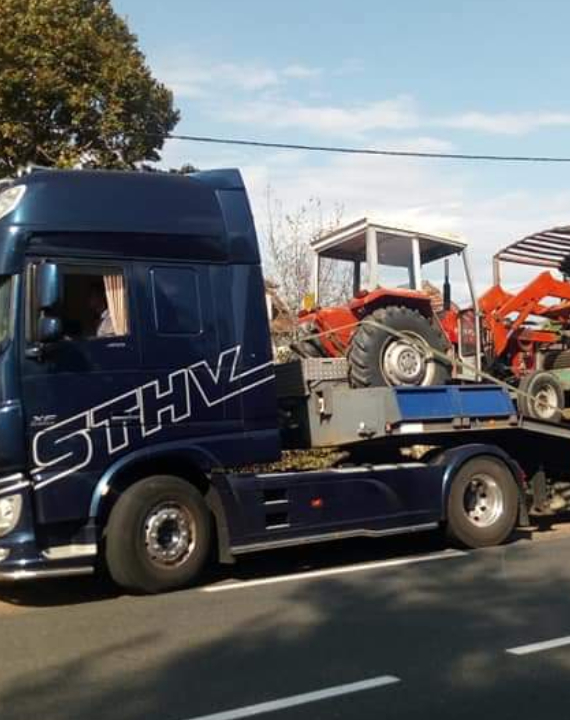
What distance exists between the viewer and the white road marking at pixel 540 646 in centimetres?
637

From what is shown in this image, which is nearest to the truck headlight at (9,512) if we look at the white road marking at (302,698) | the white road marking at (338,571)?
the white road marking at (338,571)

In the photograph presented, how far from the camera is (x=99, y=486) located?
322 inches

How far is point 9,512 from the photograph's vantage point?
311 inches

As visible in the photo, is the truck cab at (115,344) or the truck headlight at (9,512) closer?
the truck headlight at (9,512)

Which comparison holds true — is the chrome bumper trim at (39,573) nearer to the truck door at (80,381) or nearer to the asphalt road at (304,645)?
the asphalt road at (304,645)

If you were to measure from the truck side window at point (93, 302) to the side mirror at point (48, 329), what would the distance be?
24 centimetres

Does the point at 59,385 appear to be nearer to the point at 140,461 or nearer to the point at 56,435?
the point at 56,435

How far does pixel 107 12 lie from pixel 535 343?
8.28m

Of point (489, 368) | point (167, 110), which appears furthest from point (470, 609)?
point (167, 110)

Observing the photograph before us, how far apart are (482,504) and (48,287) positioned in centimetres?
537

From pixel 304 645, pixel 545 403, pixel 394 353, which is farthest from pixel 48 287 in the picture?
pixel 545 403

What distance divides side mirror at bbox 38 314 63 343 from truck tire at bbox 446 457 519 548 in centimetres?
461

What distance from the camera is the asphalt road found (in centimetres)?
540

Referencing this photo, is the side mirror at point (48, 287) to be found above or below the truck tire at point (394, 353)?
above
